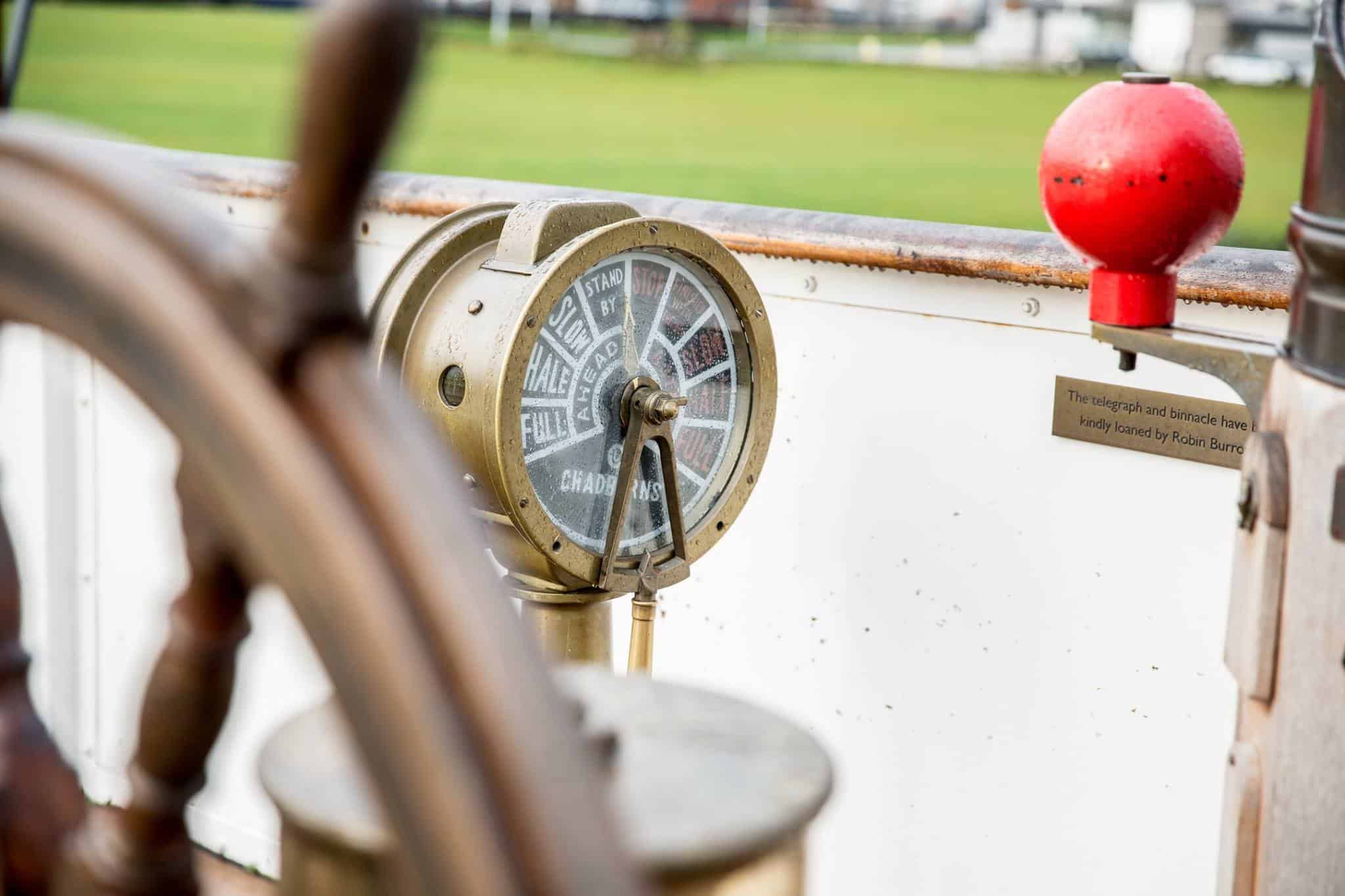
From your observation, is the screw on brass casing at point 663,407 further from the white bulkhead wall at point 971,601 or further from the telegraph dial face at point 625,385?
the white bulkhead wall at point 971,601

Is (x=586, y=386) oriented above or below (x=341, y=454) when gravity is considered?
below

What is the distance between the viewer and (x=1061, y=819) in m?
1.85

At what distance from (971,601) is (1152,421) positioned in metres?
0.33

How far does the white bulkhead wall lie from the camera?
1.74 meters

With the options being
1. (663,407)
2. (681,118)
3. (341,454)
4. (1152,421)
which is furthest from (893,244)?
(681,118)

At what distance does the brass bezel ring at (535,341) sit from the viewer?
4.71 feet

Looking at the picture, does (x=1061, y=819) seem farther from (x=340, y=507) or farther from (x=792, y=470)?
(x=340, y=507)

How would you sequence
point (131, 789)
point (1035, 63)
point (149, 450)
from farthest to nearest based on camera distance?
point (1035, 63) → point (149, 450) → point (131, 789)

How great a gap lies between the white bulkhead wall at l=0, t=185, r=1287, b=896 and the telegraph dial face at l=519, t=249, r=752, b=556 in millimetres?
262

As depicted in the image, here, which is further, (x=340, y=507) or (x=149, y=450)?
(x=149, y=450)

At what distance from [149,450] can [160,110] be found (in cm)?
2446

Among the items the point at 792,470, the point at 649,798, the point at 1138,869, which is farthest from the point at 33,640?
the point at 649,798

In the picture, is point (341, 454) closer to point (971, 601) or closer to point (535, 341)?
point (535, 341)

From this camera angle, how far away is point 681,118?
27.6 metres
